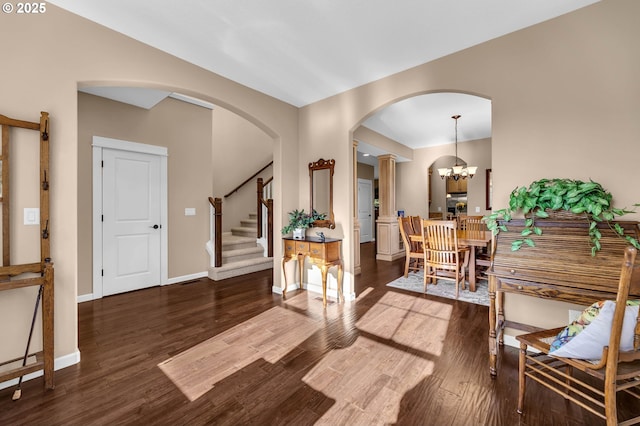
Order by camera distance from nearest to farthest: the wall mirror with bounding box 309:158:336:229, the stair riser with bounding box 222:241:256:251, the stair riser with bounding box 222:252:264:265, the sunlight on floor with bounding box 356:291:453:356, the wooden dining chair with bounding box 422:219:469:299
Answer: the sunlight on floor with bounding box 356:291:453:356 → the wooden dining chair with bounding box 422:219:469:299 → the wall mirror with bounding box 309:158:336:229 → the stair riser with bounding box 222:252:264:265 → the stair riser with bounding box 222:241:256:251

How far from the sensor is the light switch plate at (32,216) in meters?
1.95

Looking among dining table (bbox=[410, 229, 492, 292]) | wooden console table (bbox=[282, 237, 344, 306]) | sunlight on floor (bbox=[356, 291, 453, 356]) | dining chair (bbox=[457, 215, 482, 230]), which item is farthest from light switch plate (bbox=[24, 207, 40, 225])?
dining chair (bbox=[457, 215, 482, 230])

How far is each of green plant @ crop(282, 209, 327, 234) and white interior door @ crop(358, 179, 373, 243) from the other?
5.31 meters

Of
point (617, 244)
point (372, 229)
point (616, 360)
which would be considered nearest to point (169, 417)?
point (616, 360)

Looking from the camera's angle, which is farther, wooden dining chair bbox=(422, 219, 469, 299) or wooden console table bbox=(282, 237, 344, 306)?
wooden dining chair bbox=(422, 219, 469, 299)

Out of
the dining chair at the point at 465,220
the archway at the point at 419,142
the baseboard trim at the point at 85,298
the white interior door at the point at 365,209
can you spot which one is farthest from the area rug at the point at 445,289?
the white interior door at the point at 365,209

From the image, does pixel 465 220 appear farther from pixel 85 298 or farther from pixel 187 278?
pixel 85 298

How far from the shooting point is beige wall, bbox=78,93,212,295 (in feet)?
11.6

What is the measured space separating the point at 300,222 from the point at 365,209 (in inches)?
229

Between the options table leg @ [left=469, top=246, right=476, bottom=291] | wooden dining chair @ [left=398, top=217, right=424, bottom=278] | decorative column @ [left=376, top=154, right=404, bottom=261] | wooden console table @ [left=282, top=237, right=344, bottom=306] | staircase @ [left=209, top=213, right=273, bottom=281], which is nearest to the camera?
wooden console table @ [left=282, top=237, right=344, bottom=306]

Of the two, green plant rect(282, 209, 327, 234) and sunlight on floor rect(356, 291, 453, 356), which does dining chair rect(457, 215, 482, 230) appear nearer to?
sunlight on floor rect(356, 291, 453, 356)

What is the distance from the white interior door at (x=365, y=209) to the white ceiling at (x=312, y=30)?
5.82 meters

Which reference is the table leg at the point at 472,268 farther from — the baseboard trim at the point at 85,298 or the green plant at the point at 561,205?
the baseboard trim at the point at 85,298

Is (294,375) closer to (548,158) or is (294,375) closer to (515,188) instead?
(515,188)
